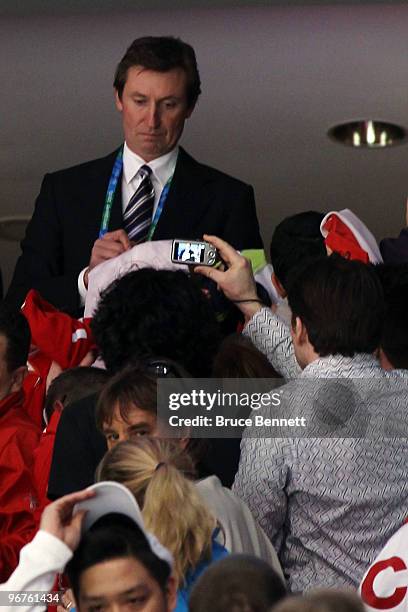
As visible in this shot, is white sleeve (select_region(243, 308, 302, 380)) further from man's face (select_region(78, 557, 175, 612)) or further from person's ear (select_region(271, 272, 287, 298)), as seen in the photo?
man's face (select_region(78, 557, 175, 612))

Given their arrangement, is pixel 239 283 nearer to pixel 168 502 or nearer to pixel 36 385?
pixel 36 385

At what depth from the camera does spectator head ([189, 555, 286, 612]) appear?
2760 mm

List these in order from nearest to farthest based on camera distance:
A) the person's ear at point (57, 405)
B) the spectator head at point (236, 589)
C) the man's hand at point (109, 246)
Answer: the spectator head at point (236, 589)
the person's ear at point (57, 405)
the man's hand at point (109, 246)

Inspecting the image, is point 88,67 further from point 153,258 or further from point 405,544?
point 405,544

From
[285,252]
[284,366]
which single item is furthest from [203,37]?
[284,366]

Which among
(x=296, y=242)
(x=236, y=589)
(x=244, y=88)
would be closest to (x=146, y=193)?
(x=296, y=242)

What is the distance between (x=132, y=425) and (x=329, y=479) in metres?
0.43

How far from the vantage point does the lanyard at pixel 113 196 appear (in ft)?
17.3

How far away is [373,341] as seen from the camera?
3.82m

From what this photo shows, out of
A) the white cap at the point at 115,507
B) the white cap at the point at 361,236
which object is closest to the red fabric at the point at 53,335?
the white cap at the point at 361,236

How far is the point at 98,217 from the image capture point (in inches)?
209

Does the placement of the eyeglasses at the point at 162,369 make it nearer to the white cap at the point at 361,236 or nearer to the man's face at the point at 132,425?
the man's face at the point at 132,425

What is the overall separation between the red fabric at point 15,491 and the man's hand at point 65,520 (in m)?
0.91

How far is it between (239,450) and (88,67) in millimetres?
3739
